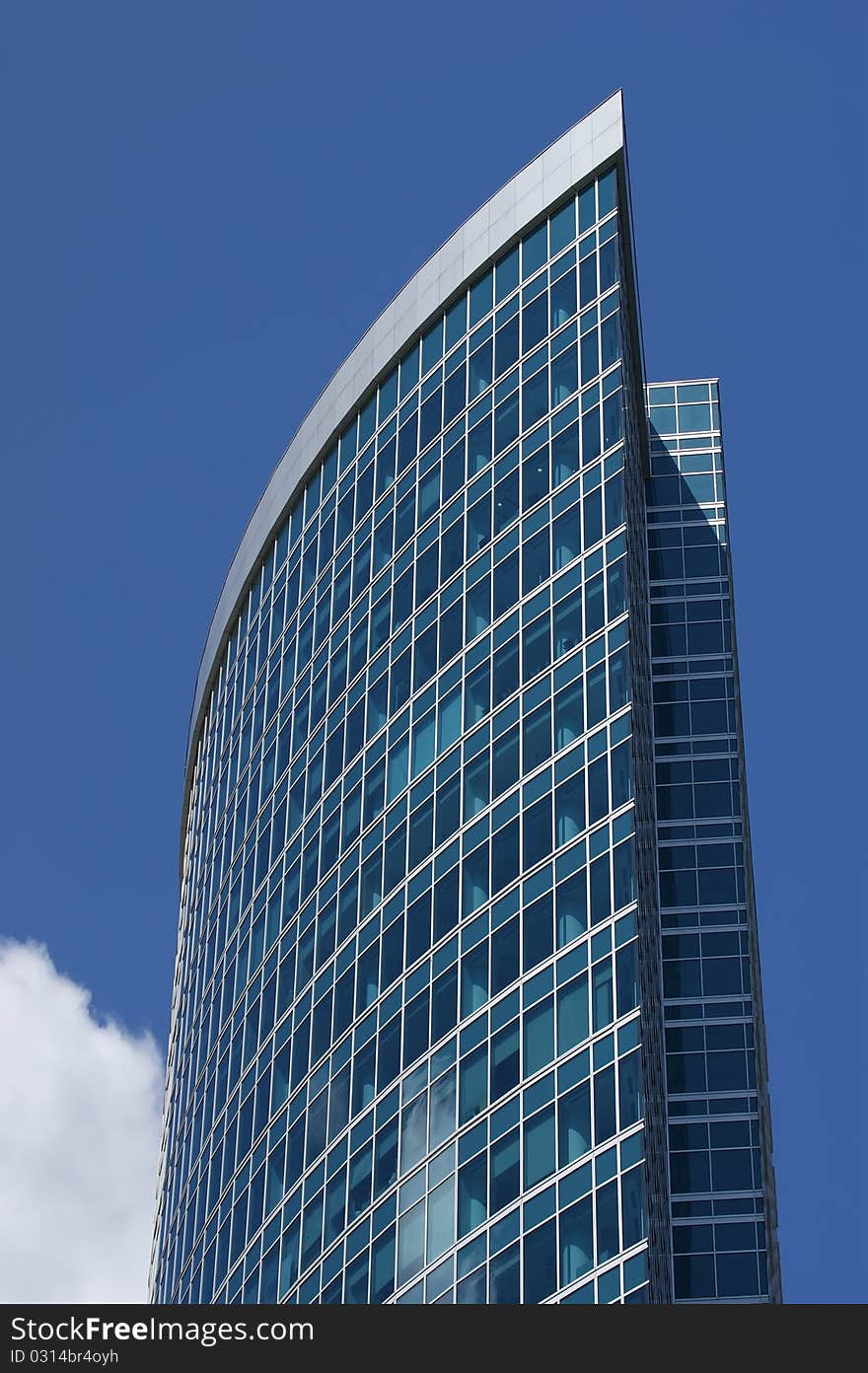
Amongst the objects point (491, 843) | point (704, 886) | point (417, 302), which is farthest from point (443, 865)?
point (417, 302)

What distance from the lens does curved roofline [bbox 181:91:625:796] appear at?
8225 centimetres

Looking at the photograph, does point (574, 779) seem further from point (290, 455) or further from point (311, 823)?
point (290, 455)

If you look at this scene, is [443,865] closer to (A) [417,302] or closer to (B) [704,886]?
(B) [704,886]

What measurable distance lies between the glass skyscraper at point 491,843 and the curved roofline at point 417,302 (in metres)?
0.21

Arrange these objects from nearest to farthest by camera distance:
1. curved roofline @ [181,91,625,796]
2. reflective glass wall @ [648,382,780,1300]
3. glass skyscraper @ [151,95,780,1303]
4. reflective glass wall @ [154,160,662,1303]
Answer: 1. reflective glass wall @ [154,160,662,1303]
2. glass skyscraper @ [151,95,780,1303]
3. reflective glass wall @ [648,382,780,1300]
4. curved roofline @ [181,91,625,796]

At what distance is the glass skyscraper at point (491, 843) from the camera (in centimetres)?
6488

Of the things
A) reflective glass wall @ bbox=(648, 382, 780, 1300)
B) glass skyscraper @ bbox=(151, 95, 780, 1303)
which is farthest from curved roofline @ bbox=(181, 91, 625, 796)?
reflective glass wall @ bbox=(648, 382, 780, 1300)

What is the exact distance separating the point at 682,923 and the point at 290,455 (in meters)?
27.6

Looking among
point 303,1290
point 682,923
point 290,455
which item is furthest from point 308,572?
point 303,1290

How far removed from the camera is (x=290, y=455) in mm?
96000

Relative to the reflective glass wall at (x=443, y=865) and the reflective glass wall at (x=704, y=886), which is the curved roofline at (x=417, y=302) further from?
the reflective glass wall at (x=704, y=886)

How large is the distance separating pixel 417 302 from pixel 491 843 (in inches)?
1014

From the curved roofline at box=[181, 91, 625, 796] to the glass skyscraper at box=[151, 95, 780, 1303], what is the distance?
206 millimetres

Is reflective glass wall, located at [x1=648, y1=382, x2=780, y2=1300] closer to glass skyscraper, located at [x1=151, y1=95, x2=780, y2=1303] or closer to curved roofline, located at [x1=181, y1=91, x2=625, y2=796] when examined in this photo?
glass skyscraper, located at [x1=151, y1=95, x2=780, y2=1303]
